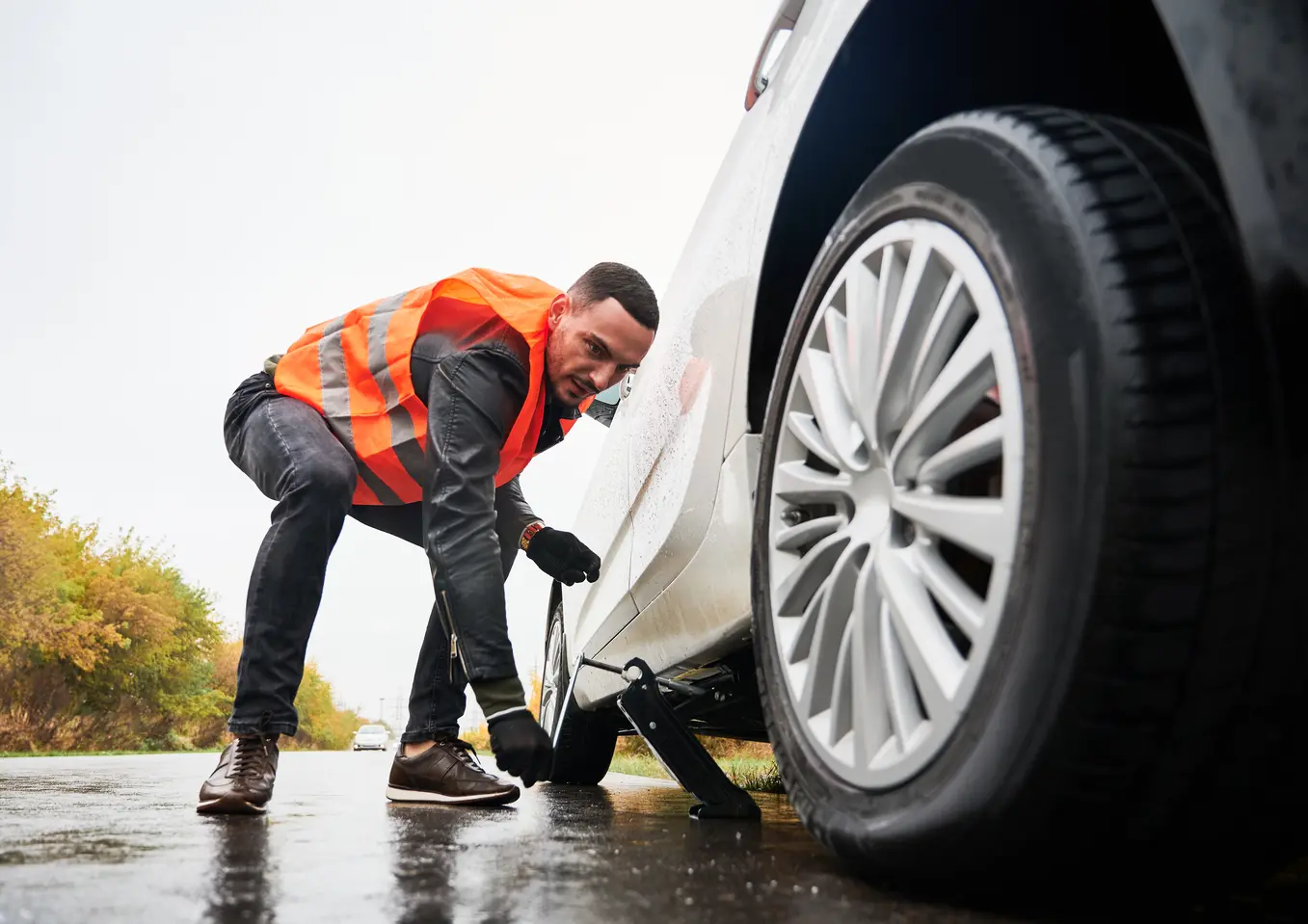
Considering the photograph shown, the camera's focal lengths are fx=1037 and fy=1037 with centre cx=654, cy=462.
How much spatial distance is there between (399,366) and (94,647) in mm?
29156

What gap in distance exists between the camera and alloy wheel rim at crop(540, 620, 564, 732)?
4.09m

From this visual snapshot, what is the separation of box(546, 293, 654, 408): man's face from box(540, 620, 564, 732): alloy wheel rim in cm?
168

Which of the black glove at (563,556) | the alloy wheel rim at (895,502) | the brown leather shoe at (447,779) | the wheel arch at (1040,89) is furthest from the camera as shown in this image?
the black glove at (563,556)

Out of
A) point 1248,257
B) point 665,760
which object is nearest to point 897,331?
point 1248,257

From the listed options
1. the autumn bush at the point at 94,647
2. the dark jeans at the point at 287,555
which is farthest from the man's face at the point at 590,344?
the autumn bush at the point at 94,647

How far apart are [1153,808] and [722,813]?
4.77ft

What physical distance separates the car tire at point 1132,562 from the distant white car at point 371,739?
1710 inches

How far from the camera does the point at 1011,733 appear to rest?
94 centimetres

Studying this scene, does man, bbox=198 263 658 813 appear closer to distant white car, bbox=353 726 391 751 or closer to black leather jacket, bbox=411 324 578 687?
black leather jacket, bbox=411 324 578 687

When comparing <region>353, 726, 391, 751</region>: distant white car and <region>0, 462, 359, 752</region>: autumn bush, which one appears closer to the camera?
<region>0, 462, 359, 752</region>: autumn bush

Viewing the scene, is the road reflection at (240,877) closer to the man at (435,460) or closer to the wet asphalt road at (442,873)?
the wet asphalt road at (442,873)

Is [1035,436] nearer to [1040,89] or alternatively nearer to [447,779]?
[1040,89]

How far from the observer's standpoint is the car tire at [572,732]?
3.89m

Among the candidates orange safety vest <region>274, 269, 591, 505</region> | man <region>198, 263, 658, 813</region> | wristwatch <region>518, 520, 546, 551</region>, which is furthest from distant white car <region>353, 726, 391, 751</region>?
orange safety vest <region>274, 269, 591, 505</region>
